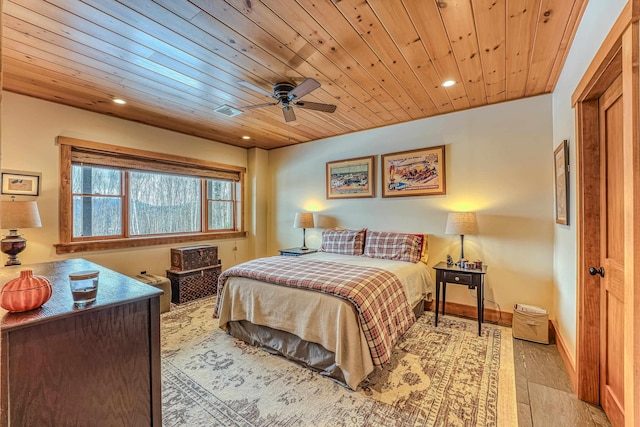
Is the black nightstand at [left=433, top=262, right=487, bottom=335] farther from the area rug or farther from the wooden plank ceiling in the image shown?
the wooden plank ceiling

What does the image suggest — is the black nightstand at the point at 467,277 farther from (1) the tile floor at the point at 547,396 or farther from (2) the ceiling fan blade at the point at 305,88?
(2) the ceiling fan blade at the point at 305,88

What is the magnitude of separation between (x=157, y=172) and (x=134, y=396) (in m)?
3.39

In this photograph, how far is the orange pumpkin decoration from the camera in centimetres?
125

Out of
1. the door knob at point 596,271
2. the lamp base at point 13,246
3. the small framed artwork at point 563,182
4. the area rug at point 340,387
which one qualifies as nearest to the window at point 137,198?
the lamp base at point 13,246

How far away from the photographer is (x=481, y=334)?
305 centimetres

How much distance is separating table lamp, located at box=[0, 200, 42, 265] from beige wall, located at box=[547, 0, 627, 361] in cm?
442

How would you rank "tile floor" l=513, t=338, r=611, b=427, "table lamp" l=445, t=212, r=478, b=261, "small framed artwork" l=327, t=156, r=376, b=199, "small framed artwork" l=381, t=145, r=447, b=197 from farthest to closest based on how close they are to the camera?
"small framed artwork" l=327, t=156, r=376, b=199, "small framed artwork" l=381, t=145, r=447, b=197, "table lamp" l=445, t=212, r=478, b=261, "tile floor" l=513, t=338, r=611, b=427

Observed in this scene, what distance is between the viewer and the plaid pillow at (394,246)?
3.60 metres

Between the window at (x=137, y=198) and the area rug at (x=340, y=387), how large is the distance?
1.70 metres

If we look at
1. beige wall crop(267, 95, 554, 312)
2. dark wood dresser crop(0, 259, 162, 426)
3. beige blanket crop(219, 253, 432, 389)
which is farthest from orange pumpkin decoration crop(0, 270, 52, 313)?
beige wall crop(267, 95, 554, 312)

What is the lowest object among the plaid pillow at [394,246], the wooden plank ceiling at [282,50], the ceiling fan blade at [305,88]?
the plaid pillow at [394,246]

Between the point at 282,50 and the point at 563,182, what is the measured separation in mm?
2484

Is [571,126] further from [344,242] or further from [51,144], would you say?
[51,144]

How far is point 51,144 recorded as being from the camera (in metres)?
3.28
